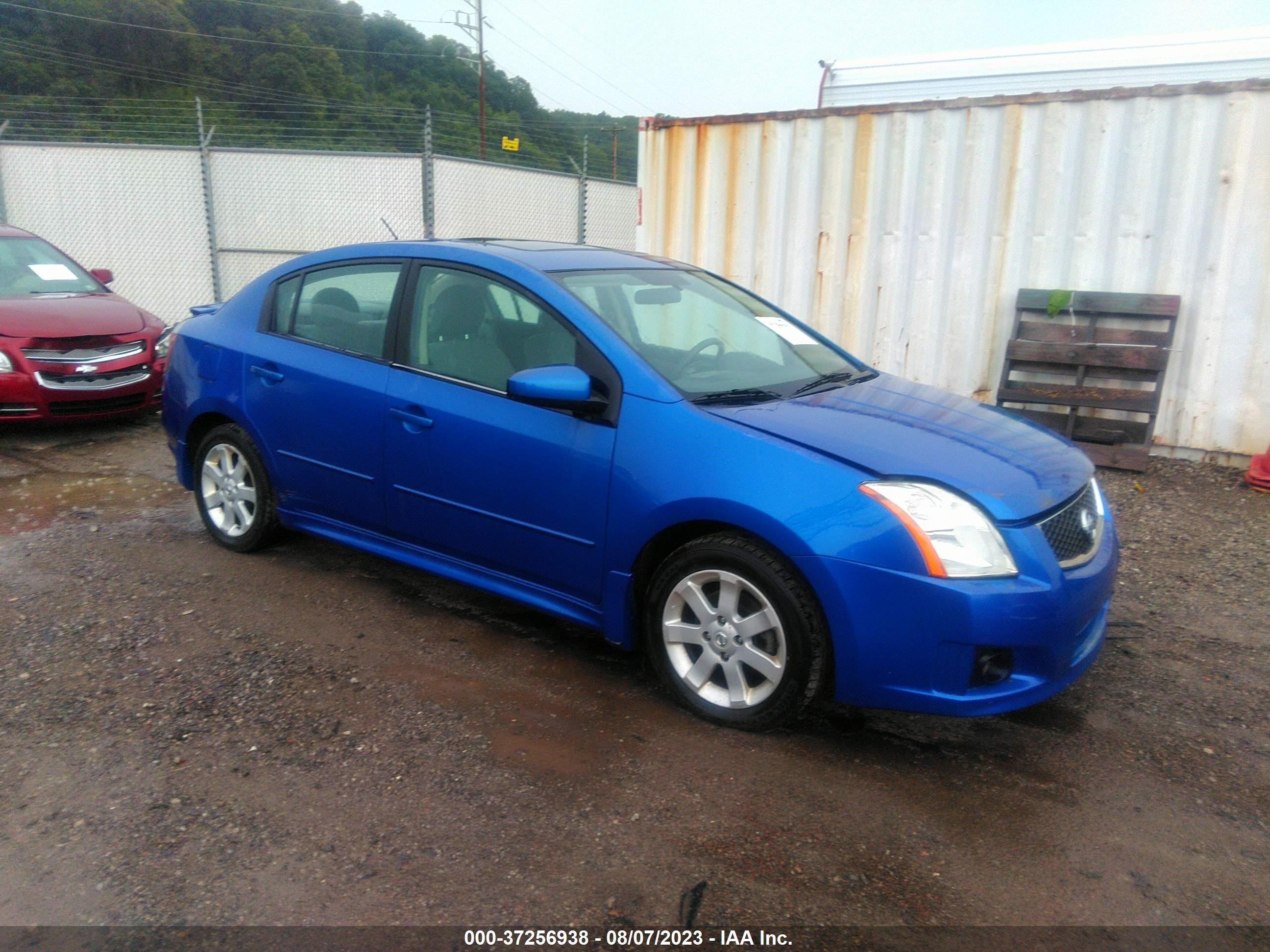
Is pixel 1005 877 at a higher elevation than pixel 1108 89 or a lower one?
lower

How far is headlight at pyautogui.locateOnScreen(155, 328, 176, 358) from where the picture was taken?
308 inches

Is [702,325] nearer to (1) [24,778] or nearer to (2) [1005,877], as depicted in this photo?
(2) [1005,877]

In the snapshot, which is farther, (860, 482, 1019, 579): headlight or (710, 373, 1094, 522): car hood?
(710, 373, 1094, 522): car hood

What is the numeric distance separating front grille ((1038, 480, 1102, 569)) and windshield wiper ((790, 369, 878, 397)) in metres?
1.01

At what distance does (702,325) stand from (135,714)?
8.21 feet

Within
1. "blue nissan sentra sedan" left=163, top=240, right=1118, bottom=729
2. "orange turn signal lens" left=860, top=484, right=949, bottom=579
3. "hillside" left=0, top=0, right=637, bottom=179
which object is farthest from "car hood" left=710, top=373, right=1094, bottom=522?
"hillside" left=0, top=0, right=637, bottom=179

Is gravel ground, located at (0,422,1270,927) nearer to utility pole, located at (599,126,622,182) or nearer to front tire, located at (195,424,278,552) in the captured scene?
front tire, located at (195,424,278,552)

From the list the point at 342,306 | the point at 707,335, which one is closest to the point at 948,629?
the point at 707,335

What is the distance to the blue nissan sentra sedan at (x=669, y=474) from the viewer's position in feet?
9.63

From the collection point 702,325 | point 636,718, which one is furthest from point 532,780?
point 702,325

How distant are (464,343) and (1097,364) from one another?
4807mm

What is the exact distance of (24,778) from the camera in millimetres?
2961

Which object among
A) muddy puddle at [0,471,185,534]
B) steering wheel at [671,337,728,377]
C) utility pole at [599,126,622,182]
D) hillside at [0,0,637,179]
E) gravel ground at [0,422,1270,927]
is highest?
hillside at [0,0,637,179]

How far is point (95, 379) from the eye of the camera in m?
7.32
